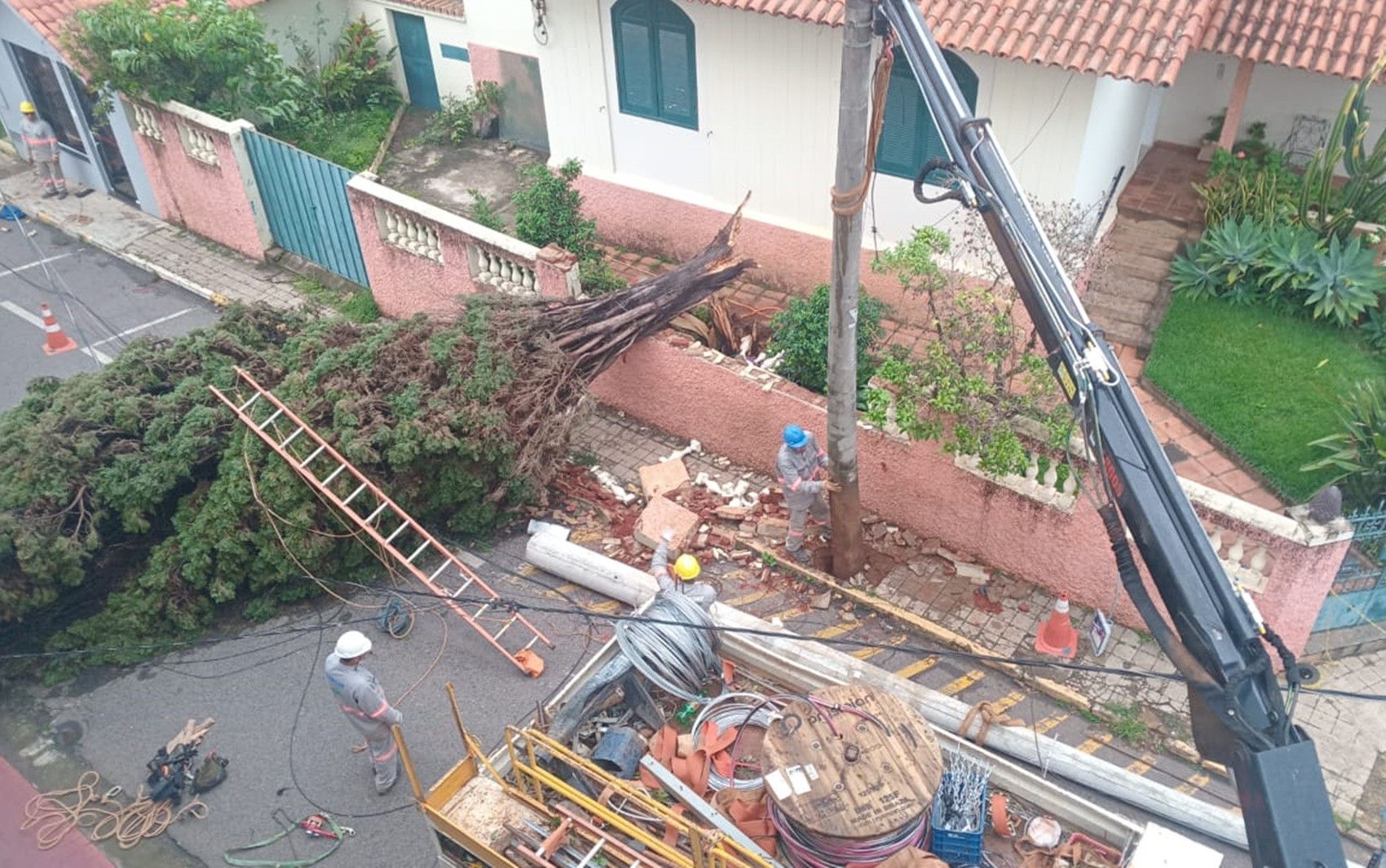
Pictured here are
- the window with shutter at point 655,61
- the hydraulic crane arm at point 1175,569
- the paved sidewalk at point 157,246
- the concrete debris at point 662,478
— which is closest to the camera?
the hydraulic crane arm at point 1175,569

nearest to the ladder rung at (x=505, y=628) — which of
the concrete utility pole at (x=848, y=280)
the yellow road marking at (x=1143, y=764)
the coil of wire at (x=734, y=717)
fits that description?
the coil of wire at (x=734, y=717)

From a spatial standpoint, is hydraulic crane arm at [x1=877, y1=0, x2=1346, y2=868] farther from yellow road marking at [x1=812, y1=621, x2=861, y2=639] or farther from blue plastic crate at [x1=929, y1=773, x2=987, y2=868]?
yellow road marking at [x1=812, y1=621, x2=861, y2=639]

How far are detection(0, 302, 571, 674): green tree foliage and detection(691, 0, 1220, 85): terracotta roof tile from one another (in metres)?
5.28

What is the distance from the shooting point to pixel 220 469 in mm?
9445

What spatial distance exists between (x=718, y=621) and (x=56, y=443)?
613cm

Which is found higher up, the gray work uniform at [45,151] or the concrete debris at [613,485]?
the gray work uniform at [45,151]

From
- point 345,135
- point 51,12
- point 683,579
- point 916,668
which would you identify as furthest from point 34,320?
point 916,668

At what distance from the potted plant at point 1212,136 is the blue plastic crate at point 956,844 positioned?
34.7ft

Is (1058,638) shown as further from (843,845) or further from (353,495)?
(353,495)

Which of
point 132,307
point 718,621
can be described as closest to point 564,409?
point 718,621

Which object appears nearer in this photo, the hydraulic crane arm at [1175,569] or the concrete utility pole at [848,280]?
the hydraulic crane arm at [1175,569]

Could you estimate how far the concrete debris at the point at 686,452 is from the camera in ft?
37.0

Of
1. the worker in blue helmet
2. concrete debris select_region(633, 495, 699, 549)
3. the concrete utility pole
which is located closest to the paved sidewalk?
concrete debris select_region(633, 495, 699, 549)

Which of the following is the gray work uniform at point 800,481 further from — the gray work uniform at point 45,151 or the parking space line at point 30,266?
the gray work uniform at point 45,151
